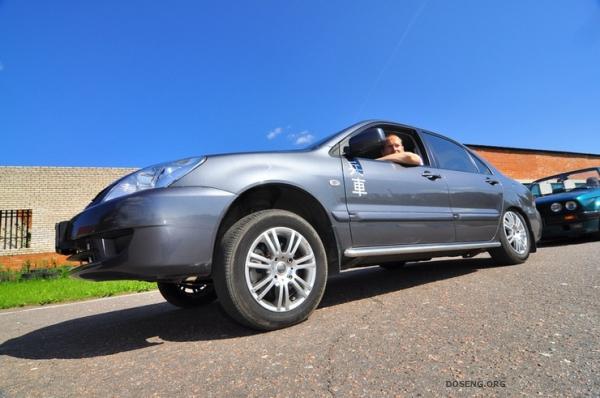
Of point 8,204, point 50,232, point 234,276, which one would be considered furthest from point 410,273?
point 8,204

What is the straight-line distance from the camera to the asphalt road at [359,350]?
1.48m

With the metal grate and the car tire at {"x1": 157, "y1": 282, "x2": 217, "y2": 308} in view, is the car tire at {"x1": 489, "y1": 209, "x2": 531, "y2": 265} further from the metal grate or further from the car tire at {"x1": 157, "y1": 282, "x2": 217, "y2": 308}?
the metal grate

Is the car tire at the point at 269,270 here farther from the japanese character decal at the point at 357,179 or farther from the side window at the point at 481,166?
the side window at the point at 481,166

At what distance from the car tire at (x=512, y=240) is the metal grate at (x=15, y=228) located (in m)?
16.4

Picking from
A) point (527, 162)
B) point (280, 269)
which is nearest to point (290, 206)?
point (280, 269)

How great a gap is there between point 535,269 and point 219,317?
10.2 ft

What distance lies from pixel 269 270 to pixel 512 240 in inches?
129

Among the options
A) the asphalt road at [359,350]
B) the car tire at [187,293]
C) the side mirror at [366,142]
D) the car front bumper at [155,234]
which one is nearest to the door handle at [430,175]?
the side mirror at [366,142]

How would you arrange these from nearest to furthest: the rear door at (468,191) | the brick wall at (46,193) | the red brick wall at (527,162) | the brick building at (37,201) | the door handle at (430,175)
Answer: the door handle at (430,175)
the rear door at (468,191)
the brick building at (37,201)
the brick wall at (46,193)
the red brick wall at (527,162)

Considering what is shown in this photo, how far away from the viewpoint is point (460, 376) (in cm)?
148

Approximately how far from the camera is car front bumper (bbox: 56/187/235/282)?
6.78ft

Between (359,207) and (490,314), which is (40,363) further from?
(490,314)

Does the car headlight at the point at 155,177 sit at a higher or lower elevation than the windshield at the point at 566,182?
lower

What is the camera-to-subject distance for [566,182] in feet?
26.1
